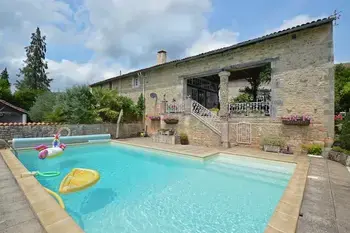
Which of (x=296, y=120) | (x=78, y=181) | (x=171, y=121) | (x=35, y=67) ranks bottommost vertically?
(x=78, y=181)

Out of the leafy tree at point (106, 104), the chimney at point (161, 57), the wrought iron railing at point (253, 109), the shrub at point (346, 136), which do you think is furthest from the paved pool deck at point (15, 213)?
the chimney at point (161, 57)

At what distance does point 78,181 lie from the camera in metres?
4.32

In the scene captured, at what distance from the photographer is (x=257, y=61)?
1023cm

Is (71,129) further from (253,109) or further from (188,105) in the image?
(253,109)

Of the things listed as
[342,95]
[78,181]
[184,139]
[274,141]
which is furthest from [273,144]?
[342,95]

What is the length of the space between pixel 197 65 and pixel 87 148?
9584 mm

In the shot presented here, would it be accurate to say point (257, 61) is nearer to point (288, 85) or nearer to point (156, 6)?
point (288, 85)

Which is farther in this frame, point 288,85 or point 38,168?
point 288,85

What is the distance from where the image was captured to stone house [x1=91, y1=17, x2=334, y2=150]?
325 inches

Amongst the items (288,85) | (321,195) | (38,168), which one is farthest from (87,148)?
(288,85)

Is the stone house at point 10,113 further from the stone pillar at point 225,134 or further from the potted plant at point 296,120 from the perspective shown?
the potted plant at point 296,120

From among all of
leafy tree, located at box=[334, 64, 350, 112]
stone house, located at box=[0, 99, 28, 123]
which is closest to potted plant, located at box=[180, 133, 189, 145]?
leafy tree, located at box=[334, 64, 350, 112]

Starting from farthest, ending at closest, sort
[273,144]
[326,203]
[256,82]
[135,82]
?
[135,82], [256,82], [273,144], [326,203]

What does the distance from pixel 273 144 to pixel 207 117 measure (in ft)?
13.4
